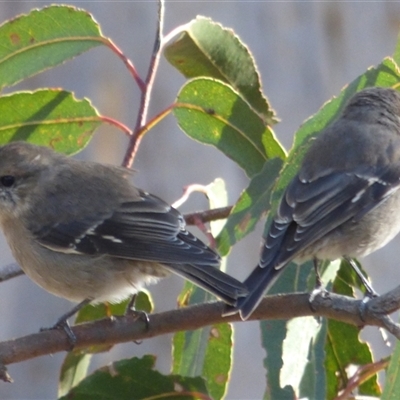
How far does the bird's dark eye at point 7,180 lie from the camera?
2855mm

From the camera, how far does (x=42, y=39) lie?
2.79m

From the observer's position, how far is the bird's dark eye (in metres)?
2.86

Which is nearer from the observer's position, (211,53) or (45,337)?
(45,337)

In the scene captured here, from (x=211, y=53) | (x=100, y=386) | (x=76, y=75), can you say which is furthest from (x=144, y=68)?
(x=100, y=386)

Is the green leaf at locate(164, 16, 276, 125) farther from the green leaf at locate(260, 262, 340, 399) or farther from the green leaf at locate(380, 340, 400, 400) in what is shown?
the green leaf at locate(380, 340, 400, 400)

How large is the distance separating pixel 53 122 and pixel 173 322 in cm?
98

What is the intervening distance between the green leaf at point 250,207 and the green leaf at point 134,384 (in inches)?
15.5

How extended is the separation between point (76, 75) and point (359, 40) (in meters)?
2.00

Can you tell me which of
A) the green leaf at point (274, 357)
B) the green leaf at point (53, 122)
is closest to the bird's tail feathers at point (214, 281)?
the green leaf at point (274, 357)

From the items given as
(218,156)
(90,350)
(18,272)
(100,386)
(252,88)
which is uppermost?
(218,156)

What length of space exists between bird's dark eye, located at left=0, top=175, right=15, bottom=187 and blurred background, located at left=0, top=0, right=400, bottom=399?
2.36 metres

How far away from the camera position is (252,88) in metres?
2.85

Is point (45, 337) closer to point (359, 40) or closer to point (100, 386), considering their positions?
point (100, 386)

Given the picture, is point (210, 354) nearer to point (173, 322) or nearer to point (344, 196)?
point (173, 322)
